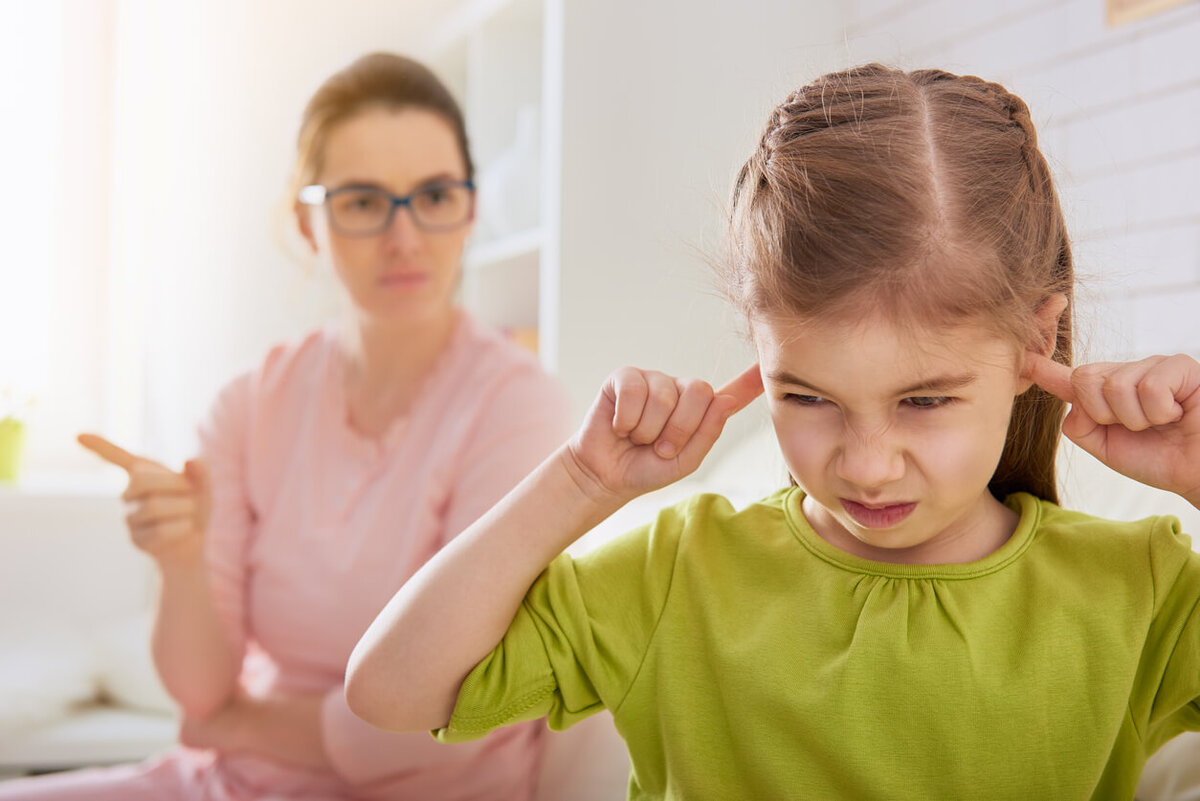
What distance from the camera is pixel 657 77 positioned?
167 centimetres

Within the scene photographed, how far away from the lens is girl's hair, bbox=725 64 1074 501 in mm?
642

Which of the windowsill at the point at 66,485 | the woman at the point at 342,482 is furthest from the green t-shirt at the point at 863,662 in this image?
the windowsill at the point at 66,485

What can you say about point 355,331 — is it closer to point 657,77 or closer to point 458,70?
point 657,77

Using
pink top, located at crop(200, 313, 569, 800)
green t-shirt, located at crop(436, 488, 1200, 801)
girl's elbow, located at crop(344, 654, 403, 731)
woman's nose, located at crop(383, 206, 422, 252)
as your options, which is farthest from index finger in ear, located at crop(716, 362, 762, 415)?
woman's nose, located at crop(383, 206, 422, 252)

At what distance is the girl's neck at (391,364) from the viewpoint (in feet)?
4.23

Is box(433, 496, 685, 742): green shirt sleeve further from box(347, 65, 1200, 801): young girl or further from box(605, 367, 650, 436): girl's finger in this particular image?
box(605, 367, 650, 436): girl's finger

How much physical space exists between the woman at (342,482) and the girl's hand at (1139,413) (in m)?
0.60

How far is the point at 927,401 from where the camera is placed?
64 cm

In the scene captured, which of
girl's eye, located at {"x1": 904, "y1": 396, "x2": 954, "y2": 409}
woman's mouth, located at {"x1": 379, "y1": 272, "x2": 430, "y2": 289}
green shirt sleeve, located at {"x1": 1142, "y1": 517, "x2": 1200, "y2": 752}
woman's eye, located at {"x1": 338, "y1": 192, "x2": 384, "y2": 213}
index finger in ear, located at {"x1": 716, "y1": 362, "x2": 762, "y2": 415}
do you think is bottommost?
green shirt sleeve, located at {"x1": 1142, "y1": 517, "x2": 1200, "y2": 752}

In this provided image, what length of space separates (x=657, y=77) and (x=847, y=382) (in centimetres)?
117

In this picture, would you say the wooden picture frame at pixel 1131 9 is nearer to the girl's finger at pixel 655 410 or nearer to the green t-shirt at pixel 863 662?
the green t-shirt at pixel 863 662

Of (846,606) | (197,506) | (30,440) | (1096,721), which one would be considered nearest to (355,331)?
(197,506)

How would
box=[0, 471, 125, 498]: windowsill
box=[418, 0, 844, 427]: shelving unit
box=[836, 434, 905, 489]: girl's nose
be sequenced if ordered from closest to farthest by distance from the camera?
box=[836, 434, 905, 489]: girl's nose → box=[418, 0, 844, 427]: shelving unit → box=[0, 471, 125, 498]: windowsill

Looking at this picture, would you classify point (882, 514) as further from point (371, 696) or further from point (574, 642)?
point (371, 696)
